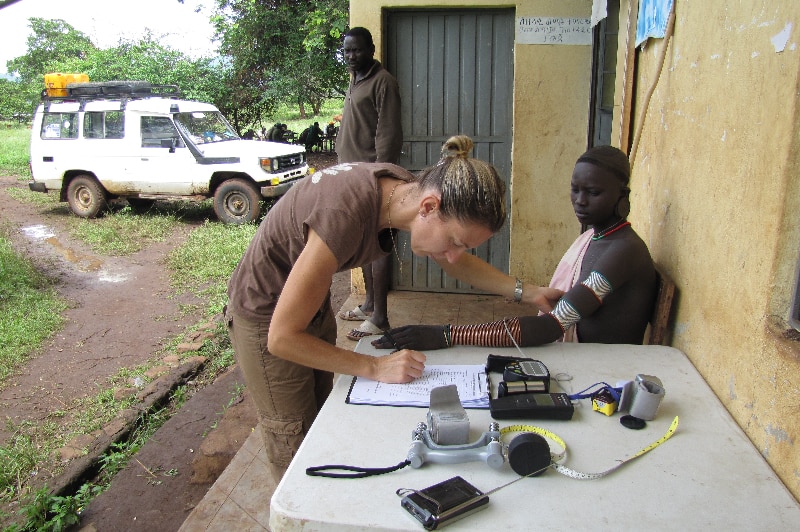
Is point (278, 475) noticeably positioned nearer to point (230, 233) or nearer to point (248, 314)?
point (248, 314)

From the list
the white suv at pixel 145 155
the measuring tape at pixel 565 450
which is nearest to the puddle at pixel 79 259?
the white suv at pixel 145 155

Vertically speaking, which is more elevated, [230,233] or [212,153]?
[212,153]

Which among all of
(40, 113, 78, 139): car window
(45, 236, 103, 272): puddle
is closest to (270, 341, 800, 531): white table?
(45, 236, 103, 272): puddle

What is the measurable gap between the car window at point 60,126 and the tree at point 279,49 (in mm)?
4496

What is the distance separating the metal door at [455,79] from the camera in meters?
4.41

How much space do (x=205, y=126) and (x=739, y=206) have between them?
29.4 ft

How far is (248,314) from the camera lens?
6.00 ft

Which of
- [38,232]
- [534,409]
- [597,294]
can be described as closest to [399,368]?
[534,409]

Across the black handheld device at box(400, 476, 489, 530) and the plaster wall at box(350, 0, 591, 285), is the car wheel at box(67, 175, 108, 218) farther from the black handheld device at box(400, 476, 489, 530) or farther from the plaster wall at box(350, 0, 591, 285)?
the black handheld device at box(400, 476, 489, 530)

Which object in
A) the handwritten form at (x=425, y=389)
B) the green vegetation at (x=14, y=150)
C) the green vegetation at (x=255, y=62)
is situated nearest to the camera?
the handwritten form at (x=425, y=389)

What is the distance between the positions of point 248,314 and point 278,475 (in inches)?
22.6

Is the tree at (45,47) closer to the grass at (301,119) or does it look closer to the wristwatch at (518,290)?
the grass at (301,119)

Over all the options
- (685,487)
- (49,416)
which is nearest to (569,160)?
(685,487)

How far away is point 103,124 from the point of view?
9219mm
